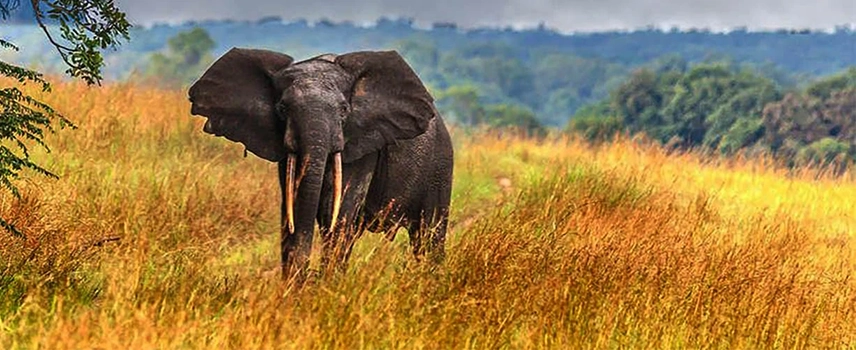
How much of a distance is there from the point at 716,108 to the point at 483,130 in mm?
49875

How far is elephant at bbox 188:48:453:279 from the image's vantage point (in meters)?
5.85

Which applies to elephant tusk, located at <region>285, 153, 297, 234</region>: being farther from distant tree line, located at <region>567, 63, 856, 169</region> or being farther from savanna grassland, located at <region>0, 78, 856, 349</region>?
distant tree line, located at <region>567, 63, 856, 169</region>

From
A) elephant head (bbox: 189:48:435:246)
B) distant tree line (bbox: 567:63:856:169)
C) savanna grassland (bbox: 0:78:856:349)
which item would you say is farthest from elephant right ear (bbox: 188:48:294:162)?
distant tree line (bbox: 567:63:856:169)

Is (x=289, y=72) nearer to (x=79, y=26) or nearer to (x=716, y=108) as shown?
(x=79, y=26)

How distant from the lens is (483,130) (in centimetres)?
1839

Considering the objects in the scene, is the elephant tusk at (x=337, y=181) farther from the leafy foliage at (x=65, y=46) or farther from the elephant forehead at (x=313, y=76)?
the leafy foliage at (x=65, y=46)

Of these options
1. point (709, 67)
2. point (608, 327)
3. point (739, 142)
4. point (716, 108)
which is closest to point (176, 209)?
point (608, 327)

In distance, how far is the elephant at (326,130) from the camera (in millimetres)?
5848

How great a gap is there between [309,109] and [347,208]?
934 millimetres

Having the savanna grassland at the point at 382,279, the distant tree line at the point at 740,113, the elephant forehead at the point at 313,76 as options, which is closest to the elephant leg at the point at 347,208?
the savanna grassland at the point at 382,279

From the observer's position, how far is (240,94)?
6336 mm

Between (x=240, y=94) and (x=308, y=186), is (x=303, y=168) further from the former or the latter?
(x=240, y=94)

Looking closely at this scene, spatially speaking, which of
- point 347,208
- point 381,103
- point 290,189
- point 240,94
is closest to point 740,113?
point 381,103

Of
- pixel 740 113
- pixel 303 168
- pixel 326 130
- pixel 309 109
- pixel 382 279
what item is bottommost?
pixel 740 113
